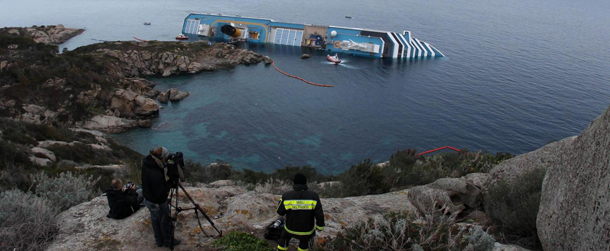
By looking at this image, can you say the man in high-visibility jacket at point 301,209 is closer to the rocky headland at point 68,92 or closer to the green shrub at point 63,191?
the green shrub at point 63,191

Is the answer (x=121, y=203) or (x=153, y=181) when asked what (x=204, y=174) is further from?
(x=153, y=181)

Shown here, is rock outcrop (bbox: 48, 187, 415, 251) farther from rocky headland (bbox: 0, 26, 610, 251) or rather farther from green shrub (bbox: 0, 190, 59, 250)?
green shrub (bbox: 0, 190, 59, 250)

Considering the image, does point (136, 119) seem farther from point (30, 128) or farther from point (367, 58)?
point (367, 58)

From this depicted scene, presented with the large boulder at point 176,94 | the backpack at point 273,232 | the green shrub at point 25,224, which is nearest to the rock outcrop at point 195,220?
the green shrub at point 25,224

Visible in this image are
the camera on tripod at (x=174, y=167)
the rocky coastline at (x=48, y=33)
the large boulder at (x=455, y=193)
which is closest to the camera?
the camera on tripod at (x=174, y=167)

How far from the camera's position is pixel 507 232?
27.0ft

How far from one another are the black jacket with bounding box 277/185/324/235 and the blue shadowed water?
23558mm

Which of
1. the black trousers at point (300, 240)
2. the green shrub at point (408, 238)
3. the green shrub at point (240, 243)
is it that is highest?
the green shrub at point (408, 238)

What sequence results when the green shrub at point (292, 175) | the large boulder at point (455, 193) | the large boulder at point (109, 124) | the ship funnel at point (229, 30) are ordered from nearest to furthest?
1. the large boulder at point (455, 193)
2. the green shrub at point (292, 175)
3. the large boulder at point (109, 124)
4. the ship funnel at point (229, 30)

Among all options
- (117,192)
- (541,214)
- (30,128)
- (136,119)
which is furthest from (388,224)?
(136,119)

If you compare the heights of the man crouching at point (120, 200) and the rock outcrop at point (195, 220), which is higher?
the man crouching at point (120, 200)

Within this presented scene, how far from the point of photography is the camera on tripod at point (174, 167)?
7.09m

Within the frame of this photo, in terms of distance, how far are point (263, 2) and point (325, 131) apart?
99.3 metres

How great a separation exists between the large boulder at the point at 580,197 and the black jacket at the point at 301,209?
13.6ft
